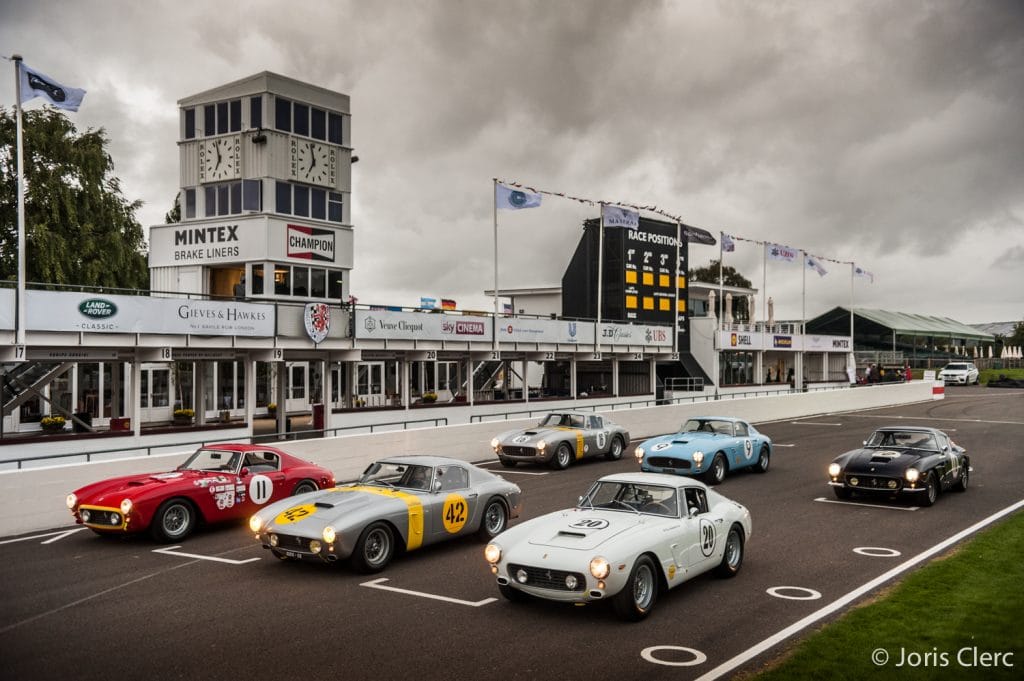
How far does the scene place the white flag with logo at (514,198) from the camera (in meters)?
30.7

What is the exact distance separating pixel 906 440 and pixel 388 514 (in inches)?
447

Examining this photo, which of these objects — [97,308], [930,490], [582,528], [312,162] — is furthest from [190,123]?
[930,490]

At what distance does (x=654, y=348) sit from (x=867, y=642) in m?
37.2

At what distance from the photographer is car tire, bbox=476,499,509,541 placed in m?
12.1

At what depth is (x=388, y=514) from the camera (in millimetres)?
10453

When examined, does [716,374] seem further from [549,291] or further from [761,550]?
[761,550]

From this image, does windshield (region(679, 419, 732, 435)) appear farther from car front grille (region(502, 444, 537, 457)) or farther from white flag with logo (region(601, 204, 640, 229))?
white flag with logo (region(601, 204, 640, 229))

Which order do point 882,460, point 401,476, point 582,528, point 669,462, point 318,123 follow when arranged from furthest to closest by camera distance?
point 318,123 < point 669,462 < point 882,460 < point 401,476 < point 582,528

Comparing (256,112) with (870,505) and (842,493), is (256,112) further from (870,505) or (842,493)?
(870,505)

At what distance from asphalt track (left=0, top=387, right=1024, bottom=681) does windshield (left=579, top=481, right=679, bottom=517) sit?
104cm

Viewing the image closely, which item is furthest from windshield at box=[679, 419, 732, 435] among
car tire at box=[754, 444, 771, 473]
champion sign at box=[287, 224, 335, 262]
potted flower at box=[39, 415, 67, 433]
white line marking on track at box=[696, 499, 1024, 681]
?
champion sign at box=[287, 224, 335, 262]

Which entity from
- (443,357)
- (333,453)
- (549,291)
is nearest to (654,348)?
(549,291)

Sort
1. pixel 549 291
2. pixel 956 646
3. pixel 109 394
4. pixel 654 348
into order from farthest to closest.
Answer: pixel 549 291 < pixel 654 348 < pixel 109 394 < pixel 956 646

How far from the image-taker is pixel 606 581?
793 centimetres
